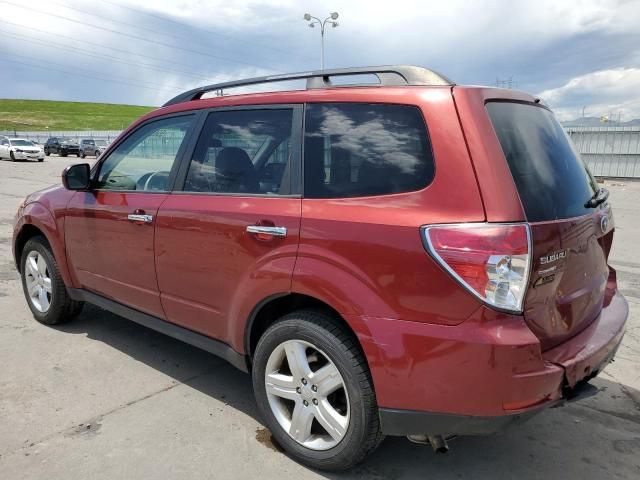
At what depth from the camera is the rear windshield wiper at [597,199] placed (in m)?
2.63

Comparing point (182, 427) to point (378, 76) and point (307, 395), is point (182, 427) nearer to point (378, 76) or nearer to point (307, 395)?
point (307, 395)

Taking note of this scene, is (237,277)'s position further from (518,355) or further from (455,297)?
(518,355)

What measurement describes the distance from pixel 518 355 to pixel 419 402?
45 centimetres

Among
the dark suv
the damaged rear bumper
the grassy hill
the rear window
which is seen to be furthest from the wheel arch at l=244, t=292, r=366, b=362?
the grassy hill

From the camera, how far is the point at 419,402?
2166mm

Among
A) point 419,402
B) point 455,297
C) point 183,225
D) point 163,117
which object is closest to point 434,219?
point 455,297

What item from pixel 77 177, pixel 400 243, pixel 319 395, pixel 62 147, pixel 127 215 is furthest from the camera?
pixel 62 147

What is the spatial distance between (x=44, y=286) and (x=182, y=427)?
7.64 feet

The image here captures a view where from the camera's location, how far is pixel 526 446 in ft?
9.37

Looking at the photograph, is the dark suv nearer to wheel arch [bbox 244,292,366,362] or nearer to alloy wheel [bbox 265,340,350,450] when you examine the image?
wheel arch [bbox 244,292,366,362]

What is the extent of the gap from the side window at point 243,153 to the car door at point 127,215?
23 cm

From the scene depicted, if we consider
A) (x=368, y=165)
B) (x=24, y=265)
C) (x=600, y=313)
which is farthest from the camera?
(x=24, y=265)

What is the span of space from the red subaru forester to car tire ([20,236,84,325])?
1417 mm

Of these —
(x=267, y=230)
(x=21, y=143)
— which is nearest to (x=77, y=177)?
(x=267, y=230)
